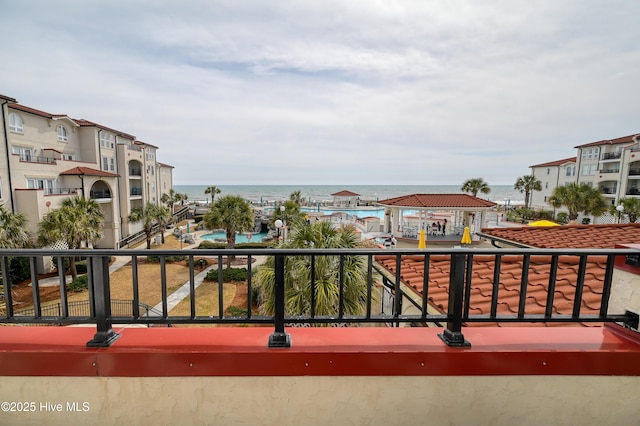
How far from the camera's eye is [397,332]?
1.97 metres

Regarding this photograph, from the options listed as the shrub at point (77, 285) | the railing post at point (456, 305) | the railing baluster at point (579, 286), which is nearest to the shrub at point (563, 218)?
the railing baluster at point (579, 286)

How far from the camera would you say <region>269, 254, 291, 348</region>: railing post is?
1.77m

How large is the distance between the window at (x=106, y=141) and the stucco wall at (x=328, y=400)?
110 feet

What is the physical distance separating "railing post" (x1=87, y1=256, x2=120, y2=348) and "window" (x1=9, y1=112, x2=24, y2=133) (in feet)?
90.0

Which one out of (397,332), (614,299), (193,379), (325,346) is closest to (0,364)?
(193,379)

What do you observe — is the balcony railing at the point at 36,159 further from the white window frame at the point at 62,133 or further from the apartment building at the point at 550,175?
the apartment building at the point at 550,175

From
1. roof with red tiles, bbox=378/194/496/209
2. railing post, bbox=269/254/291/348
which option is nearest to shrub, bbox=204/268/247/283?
roof with red tiles, bbox=378/194/496/209

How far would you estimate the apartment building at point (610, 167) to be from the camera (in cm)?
3191

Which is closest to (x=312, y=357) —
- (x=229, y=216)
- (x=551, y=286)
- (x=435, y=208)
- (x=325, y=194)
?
(x=551, y=286)

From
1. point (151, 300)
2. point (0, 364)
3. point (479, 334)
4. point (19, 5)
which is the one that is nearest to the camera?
point (0, 364)

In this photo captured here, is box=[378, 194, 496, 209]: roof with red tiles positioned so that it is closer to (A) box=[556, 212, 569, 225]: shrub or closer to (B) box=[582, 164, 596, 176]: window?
(A) box=[556, 212, 569, 225]: shrub

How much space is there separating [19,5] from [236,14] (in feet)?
13.8

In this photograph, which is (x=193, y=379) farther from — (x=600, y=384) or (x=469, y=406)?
(x=600, y=384)

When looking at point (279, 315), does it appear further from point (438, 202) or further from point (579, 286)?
point (438, 202)
